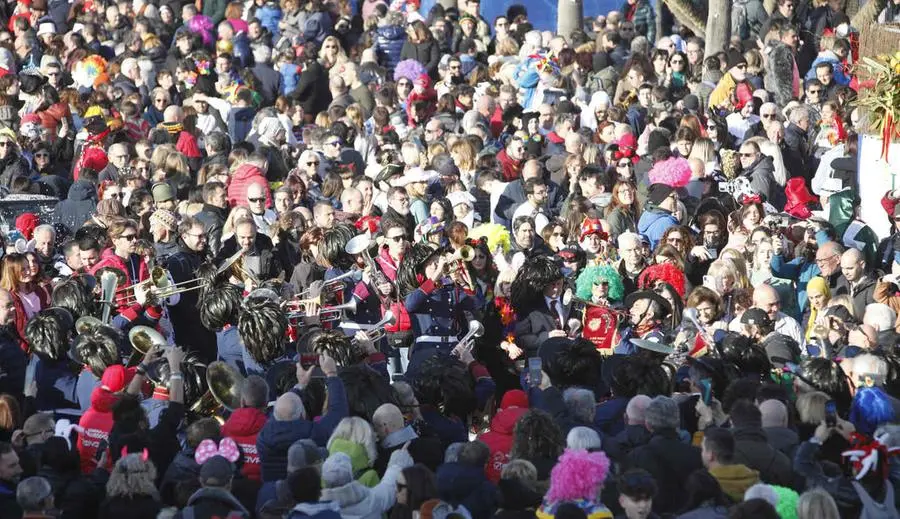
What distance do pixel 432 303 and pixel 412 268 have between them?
0.28 metres

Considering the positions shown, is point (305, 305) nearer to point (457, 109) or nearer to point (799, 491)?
point (799, 491)

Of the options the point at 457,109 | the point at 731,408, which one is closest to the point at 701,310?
the point at 731,408

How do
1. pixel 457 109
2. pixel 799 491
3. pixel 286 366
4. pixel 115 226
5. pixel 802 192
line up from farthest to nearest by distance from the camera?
pixel 457 109 < pixel 802 192 < pixel 115 226 < pixel 286 366 < pixel 799 491

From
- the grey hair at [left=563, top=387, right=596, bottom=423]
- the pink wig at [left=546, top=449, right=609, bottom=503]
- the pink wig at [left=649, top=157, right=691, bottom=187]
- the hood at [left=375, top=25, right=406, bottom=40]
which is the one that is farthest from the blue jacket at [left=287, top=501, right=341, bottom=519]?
the hood at [left=375, top=25, right=406, bottom=40]

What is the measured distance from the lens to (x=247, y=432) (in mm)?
8516

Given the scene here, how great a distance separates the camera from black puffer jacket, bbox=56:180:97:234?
45.6 feet

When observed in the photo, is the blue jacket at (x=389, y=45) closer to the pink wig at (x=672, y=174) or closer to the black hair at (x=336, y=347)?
the pink wig at (x=672, y=174)

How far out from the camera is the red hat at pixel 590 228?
1257 cm

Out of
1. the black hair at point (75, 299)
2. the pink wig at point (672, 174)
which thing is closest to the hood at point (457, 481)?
the black hair at point (75, 299)

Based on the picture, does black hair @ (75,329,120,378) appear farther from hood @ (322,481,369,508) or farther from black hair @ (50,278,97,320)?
hood @ (322,481,369,508)

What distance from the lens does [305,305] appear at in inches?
424

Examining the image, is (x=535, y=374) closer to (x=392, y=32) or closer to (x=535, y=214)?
(x=535, y=214)

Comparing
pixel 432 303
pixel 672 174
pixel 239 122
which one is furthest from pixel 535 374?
pixel 239 122

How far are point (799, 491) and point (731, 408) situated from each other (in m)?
0.83
